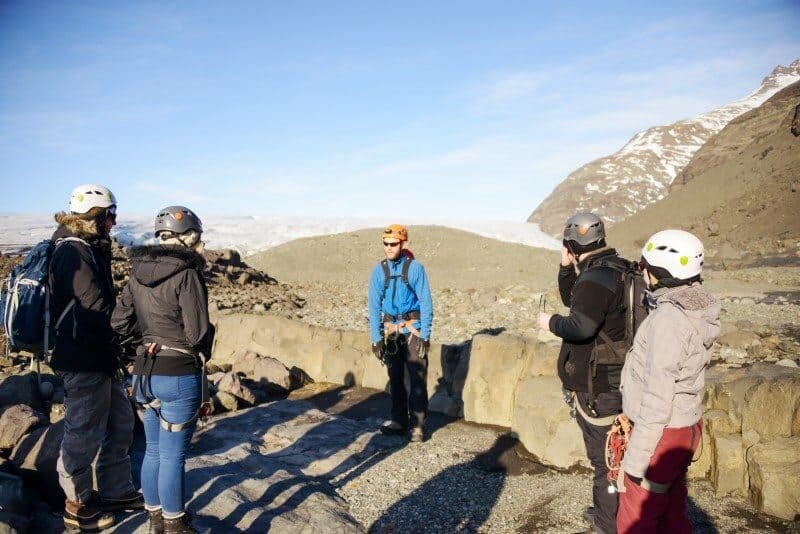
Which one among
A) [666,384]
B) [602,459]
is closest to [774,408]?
[602,459]

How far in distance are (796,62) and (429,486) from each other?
140446mm

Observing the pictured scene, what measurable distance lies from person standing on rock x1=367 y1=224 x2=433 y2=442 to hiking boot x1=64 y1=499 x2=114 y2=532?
2851 mm

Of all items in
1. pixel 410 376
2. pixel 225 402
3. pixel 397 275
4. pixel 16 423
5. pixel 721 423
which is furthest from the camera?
pixel 225 402

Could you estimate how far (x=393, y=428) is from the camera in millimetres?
6484

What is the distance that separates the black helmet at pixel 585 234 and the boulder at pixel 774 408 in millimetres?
2041

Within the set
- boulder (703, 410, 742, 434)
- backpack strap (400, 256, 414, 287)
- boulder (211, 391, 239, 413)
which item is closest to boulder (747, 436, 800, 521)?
boulder (703, 410, 742, 434)

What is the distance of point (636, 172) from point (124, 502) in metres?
91.6

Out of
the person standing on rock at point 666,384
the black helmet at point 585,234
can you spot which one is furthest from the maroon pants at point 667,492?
the black helmet at point 585,234

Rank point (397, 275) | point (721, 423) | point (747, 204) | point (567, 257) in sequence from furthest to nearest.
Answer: point (747, 204) < point (397, 275) < point (721, 423) < point (567, 257)

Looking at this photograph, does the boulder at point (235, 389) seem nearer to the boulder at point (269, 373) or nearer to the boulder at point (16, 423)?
the boulder at point (269, 373)

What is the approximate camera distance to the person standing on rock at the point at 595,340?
348 centimetres

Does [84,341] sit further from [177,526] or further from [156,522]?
[177,526]

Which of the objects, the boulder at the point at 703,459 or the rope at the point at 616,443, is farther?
the boulder at the point at 703,459

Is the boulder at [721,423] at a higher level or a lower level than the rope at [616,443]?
lower
